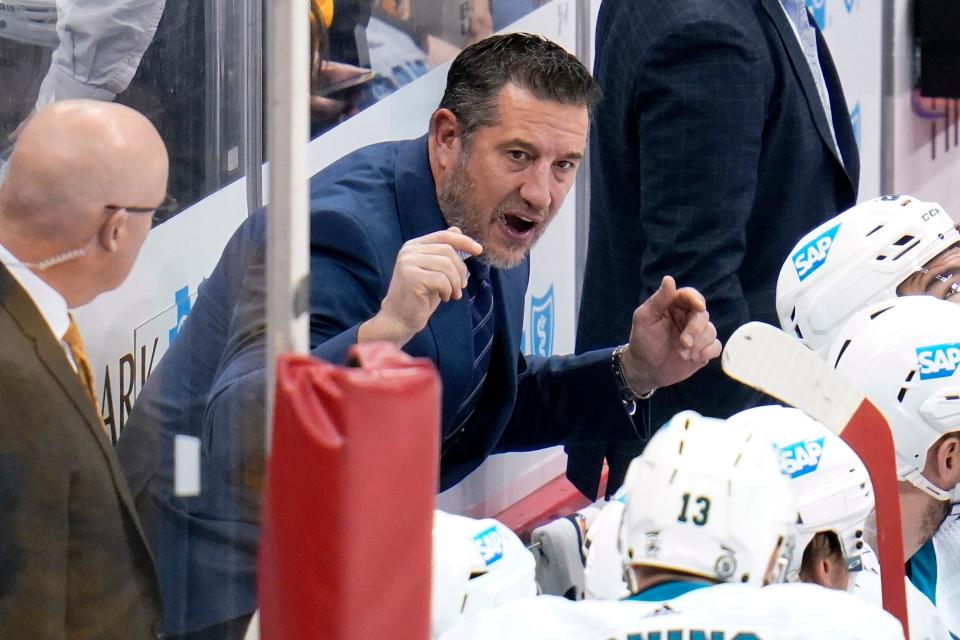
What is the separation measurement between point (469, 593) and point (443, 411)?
0.65 m

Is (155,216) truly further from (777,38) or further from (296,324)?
(777,38)

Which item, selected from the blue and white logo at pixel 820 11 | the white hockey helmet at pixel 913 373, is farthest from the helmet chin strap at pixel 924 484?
the blue and white logo at pixel 820 11

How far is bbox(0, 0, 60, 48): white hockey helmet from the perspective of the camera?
135 cm

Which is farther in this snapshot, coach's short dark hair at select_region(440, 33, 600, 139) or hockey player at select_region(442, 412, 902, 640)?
coach's short dark hair at select_region(440, 33, 600, 139)

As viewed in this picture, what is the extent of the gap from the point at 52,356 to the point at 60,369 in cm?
1

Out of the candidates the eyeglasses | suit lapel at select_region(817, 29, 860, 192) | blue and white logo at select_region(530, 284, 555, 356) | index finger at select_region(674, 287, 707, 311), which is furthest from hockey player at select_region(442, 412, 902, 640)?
blue and white logo at select_region(530, 284, 555, 356)

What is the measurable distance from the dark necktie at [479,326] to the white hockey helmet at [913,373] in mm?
590

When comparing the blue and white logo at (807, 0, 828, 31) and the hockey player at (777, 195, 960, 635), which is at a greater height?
the blue and white logo at (807, 0, 828, 31)

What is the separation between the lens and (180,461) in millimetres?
1498

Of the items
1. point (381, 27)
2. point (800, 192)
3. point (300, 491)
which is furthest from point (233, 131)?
point (800, 192)

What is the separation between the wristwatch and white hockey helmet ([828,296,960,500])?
0.39m

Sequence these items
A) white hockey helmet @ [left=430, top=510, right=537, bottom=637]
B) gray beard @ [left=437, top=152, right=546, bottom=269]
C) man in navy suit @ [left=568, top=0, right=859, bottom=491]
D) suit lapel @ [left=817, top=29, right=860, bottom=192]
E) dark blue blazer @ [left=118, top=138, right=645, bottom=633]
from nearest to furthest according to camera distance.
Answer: dark blue blazer @ [left=118, top=138, right=645, bottom=633]
white hockey helmet @ [left=430, top=510, right=537, bottom=637]
gray beard @ [left=437, top=152, right=546, bottom=269]
man in navy suit @ [left=568, top=0, right=859, bottom=491]
suit lapel @ [left=817, top=29, right=860, bottom=192]

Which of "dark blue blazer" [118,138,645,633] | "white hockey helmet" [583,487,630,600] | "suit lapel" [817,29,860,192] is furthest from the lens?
"suit lapel" [817,29,860,192]

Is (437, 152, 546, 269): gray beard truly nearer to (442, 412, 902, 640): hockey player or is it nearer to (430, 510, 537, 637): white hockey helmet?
(430, 510, 537, 637): white hockey helmet
